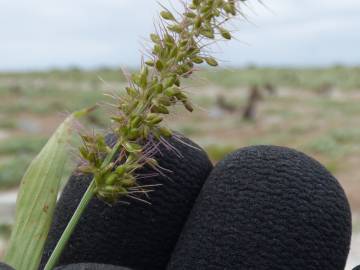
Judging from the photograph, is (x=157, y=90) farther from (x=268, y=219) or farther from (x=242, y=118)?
(x=242, y=118)

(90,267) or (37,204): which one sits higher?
(37,204)

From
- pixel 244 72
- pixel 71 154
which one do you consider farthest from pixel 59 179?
pixel 244 72

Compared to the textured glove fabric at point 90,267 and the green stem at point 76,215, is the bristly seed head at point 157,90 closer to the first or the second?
the green stem at point 76,215

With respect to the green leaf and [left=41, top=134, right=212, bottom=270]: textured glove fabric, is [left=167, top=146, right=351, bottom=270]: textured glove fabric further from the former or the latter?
the green leaf

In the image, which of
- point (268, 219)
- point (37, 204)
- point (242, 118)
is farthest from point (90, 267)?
point (242, 118)

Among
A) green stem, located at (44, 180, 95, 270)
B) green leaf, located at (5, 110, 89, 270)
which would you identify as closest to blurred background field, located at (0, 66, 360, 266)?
green leaf, located at (5, 110, 89, 270)

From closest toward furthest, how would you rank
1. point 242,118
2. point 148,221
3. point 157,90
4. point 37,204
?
point 157,90
point 37,204
point 148,221
point 242,118
